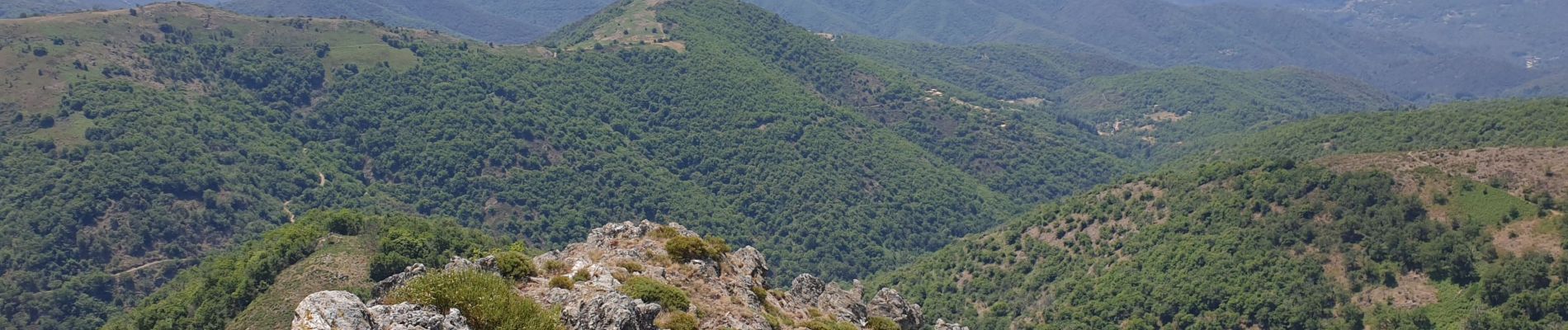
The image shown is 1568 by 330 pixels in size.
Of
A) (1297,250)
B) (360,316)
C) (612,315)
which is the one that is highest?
(360,316)

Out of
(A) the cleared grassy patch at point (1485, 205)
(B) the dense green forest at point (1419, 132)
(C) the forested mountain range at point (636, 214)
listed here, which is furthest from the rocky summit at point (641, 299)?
(B) the dense green forest at point (1419, 132)

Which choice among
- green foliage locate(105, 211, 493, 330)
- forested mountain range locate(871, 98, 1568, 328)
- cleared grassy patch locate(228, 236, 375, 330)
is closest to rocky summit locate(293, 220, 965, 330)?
cleared grassy patch locate(228, 236, 375, 330)

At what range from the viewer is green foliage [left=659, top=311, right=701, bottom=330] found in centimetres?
3597

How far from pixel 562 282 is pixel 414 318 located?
31.3ft

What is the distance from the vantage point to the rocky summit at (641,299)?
30.8 m

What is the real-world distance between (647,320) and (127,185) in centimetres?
14582

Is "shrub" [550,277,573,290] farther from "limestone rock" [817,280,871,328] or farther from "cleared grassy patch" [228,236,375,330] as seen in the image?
"cleared grassy patch" [228,236,375,330]

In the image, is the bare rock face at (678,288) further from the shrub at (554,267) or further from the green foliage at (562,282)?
the green foliage at (562,282)

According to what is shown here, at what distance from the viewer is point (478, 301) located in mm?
32906

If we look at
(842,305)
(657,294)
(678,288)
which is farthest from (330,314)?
(842,305)

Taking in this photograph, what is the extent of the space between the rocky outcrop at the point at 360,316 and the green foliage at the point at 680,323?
7.45 meters

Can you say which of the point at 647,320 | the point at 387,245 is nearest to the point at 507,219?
the point at 387,245

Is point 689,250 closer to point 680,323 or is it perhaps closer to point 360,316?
point 680,323

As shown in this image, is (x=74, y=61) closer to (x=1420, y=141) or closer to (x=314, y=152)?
(x=314, y=152)
